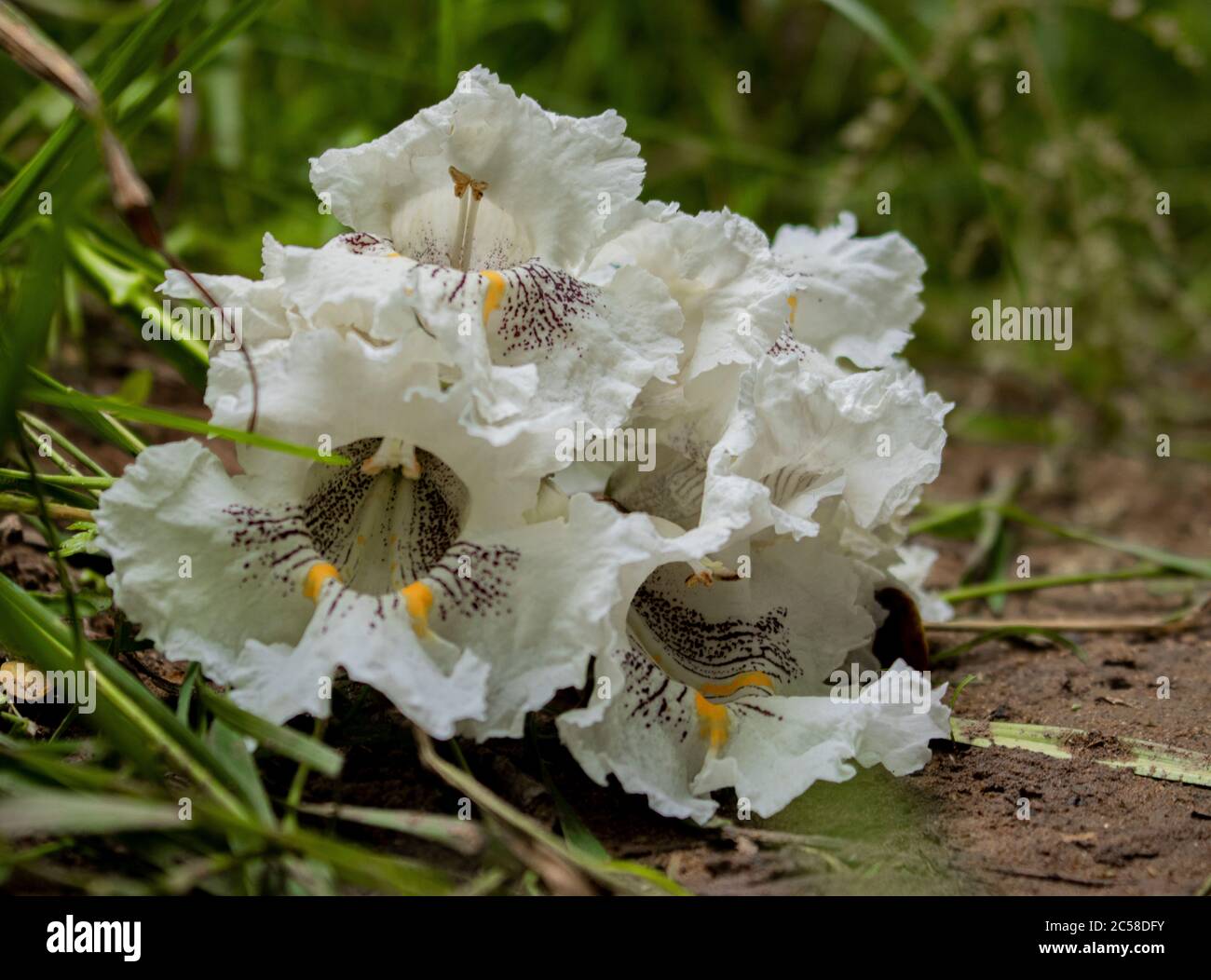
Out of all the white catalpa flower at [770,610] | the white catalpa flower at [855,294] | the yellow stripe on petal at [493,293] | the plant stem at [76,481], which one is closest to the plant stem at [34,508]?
the plant stem at [76,481]

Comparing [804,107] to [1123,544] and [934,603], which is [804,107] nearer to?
[1123,544]

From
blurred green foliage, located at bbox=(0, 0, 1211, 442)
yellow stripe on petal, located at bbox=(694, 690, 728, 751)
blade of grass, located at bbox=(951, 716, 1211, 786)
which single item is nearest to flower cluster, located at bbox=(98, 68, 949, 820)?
yellow stripe on petal, located at bbox=(694, 690, 728, 751)

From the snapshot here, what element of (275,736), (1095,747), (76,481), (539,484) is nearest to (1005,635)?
(1095,747)

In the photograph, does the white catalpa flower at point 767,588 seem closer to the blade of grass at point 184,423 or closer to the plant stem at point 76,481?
the blade of grass at point 184,423

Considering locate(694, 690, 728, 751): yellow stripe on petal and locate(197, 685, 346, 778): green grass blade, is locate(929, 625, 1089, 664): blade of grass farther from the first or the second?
locate(197, 685, 346, 778): green grass blade

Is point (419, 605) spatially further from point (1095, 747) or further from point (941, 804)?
point (1095, 747)

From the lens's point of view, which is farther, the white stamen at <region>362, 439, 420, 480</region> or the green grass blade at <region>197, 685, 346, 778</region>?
the white stamen at <region>362, 439, 420, 480</region>
